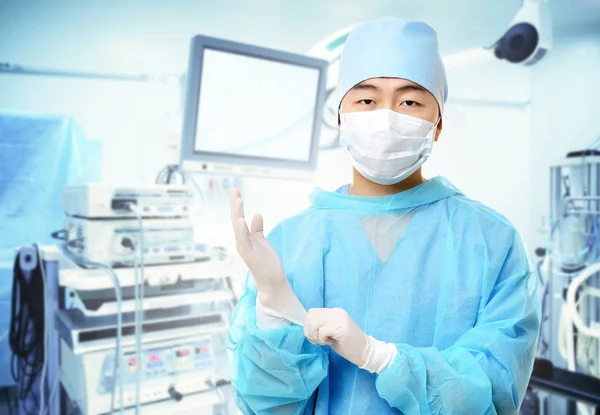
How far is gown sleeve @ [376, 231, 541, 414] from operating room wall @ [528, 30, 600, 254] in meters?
2.04

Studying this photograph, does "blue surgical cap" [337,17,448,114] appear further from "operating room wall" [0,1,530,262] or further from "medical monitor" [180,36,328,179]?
"operating room wall" [0,1,530,262]

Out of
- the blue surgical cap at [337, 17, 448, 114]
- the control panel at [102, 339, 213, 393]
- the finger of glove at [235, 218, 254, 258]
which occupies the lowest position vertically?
the control panel at [102, 339, 213, 393]

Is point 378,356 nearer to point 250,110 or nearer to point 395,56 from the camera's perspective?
point 395,56

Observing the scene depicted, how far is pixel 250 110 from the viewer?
1757mm

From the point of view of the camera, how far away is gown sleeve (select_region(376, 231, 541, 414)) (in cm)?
67

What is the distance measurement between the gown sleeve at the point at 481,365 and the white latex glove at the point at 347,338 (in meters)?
0.02

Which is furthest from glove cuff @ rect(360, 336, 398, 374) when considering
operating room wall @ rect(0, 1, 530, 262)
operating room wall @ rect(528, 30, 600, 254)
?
operating room wall @ rect(528, 30, 600, 254)

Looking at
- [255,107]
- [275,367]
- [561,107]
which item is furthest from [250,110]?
[561,107]

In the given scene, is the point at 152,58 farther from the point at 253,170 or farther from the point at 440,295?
the point at 440,295

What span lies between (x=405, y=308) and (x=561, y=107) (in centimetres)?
237

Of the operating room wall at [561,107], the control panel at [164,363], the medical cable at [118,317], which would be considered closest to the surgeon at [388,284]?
the medical cable at [118,317]

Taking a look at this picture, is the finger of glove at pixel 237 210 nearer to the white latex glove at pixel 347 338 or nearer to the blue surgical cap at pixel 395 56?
the white latex glove at pixel 347 338

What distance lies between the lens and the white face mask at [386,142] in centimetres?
82

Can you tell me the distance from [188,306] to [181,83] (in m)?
0.92
